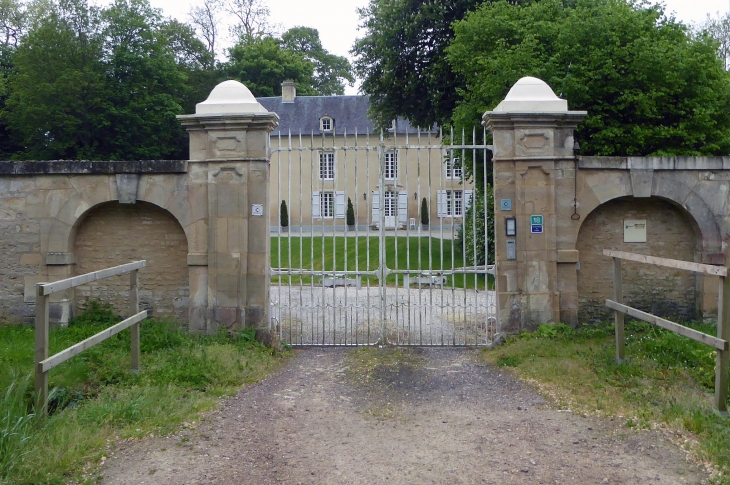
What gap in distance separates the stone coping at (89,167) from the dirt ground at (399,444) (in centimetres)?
319

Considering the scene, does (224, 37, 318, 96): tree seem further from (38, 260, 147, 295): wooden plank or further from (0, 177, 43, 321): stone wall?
(38, 260, 147, 295): wooden plank

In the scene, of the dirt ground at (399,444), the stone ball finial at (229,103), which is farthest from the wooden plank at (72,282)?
the stone ball finial at (229,103)

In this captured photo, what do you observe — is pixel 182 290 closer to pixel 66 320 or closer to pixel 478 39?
pixel 66 320

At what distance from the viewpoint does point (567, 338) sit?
7691mm

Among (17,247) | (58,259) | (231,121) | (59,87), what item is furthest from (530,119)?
(59,87)

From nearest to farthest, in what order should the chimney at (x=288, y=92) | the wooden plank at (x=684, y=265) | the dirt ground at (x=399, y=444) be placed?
the dirt ground at (x=399, y=444), the wooden plank at (x=684, y=265), the chimney at (x=288, y=92)

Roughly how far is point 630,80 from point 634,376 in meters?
7.81

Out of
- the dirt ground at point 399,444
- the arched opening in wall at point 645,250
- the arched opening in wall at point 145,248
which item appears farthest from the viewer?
the arched opening in wall at point 145,248

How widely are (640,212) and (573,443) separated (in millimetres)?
4585

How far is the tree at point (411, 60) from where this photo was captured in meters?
19.0

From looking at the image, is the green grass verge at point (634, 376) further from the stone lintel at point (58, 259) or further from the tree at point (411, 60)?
the tree at point (411, 60)

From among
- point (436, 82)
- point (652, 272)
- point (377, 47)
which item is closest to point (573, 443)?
point (652, 272)

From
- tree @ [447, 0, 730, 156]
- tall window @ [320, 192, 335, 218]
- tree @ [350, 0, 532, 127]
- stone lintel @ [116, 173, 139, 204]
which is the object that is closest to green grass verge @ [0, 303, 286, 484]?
stone lintel @ [116, 173, 139, 204]

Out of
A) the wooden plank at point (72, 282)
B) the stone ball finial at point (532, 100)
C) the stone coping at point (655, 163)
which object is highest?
the stone ball finial at point (532, 100)
